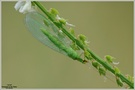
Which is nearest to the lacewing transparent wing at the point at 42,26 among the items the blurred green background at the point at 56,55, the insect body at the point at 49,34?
the insect body at the point at 49,34

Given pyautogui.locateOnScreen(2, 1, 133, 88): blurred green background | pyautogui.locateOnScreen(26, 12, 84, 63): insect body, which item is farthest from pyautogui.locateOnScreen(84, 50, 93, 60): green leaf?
pyautogui.locateOnScreen(2, 1, 133, 88): blurred green background

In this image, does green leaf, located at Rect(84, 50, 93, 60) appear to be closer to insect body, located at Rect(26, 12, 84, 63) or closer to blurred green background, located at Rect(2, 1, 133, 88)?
insect body, located at Rect(26, 12, 84, 63)

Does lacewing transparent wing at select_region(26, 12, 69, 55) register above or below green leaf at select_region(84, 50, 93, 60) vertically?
above

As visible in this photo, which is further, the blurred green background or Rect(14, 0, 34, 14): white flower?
the blurred green background

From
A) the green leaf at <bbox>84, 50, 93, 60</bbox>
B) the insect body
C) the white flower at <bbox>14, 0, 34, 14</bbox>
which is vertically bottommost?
the green leaf at <bbox>84, 50, 93, 60</bbox>

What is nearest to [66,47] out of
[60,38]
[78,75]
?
[60,38]

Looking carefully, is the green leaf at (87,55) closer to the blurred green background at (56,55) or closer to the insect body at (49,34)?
the insect body at (49,34)

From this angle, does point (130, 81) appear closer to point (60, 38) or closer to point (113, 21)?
point (60, 38)

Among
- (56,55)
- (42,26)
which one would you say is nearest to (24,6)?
(42,26)

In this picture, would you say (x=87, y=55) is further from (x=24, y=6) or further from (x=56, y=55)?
(x=56, y=55)
